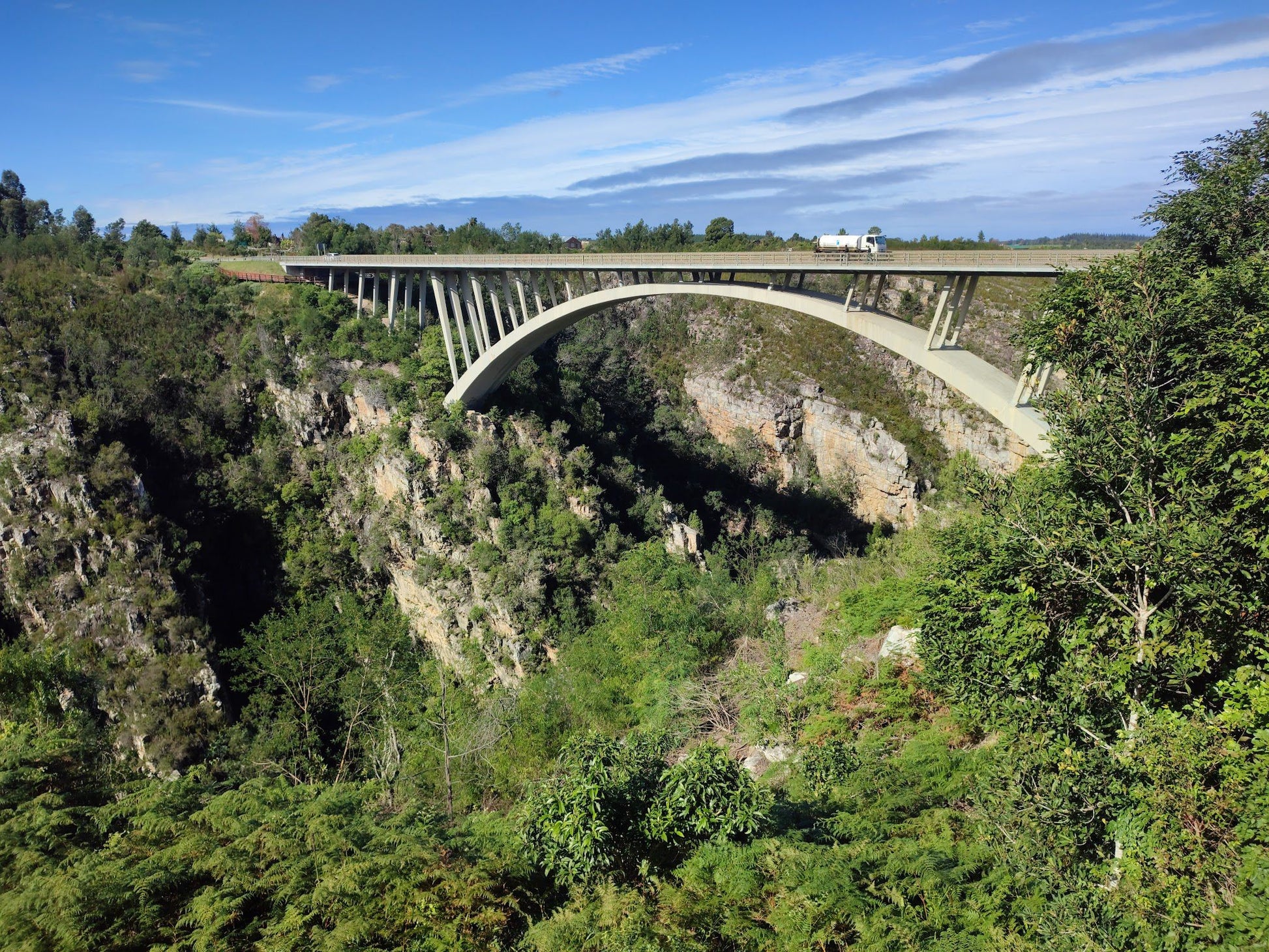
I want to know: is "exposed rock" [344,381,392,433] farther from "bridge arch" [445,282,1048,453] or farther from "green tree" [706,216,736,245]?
"green tree" [706,216,736,245]

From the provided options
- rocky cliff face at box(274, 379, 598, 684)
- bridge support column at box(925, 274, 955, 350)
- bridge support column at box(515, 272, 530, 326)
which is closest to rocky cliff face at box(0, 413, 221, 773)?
rocky cliff face at box(274, 379, 598, 684)

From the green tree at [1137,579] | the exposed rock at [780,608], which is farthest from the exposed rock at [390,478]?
the green tree at [1137,579]

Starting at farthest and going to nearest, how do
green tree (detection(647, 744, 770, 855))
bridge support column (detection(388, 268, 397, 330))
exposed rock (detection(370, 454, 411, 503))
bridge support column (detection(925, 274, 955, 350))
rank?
bridge support column (detection(388, 268, 397, 330)) → exposed rock (detection(370, 454, 411, 503)) → bridge support column (detection(925, 274, 955, 350)) → green tree (detection(647, 744, 770, 855))

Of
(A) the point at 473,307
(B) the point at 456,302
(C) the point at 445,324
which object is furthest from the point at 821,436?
(C) the point at 445,324

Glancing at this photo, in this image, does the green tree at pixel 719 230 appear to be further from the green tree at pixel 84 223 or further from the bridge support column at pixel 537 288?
the green tree at pixel 84 223

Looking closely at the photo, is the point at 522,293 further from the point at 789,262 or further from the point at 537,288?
the point at 789,262

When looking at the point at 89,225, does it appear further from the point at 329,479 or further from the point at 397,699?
the point at 397,699
